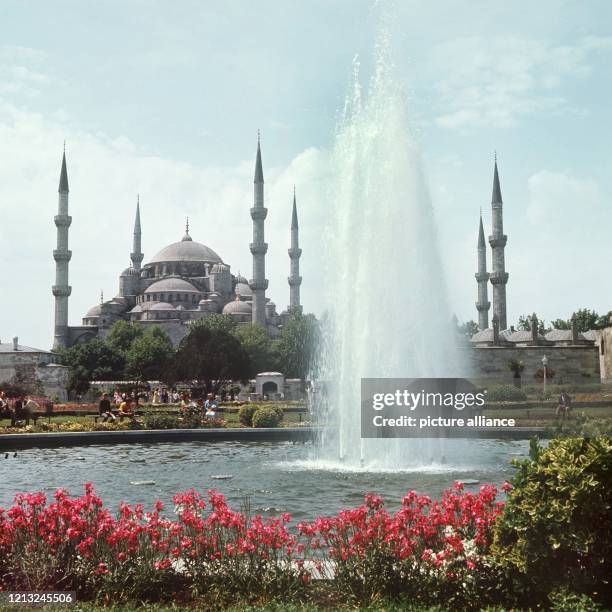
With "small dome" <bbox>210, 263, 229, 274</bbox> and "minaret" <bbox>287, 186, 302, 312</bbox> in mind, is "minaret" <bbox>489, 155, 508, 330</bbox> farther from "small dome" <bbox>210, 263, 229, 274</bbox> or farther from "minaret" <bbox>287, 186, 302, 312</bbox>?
"small dome" <bbox>210, 263, 229, 274</bbox>

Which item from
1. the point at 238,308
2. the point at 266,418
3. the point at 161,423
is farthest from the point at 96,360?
the point at 266,418

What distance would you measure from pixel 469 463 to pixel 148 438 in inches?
314

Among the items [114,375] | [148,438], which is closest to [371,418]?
[148,438]

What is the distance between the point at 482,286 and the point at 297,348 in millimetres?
18812

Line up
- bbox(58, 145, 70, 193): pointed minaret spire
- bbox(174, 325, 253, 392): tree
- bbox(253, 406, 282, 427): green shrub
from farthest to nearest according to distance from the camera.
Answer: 1. bbox(58, 145, 70, 193): pointed minaret spire
2. bbox(174, 325, 253, 392): tree
3. bbox(253, 406, 282, 427): green shrub

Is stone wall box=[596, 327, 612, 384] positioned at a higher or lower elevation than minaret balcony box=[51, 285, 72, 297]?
lower

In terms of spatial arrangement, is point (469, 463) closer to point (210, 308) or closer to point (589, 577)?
point (589, 577)

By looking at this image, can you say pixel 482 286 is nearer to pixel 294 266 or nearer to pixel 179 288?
pixel 294 266

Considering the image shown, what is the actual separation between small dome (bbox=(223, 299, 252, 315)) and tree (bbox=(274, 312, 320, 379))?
13.2 metres

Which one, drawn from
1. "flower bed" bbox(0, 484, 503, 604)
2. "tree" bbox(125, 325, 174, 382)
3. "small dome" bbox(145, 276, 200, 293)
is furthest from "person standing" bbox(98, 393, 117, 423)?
"small dome" bbox(145, 276, 200, 293)

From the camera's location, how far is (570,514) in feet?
13.1

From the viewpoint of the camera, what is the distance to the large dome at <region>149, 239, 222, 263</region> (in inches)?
3226

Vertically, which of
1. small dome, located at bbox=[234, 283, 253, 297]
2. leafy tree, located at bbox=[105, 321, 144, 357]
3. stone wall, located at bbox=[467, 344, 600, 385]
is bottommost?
stone wall, located at bbox=[467, 344, 600, 385]

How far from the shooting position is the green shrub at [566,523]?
13.2 ft
